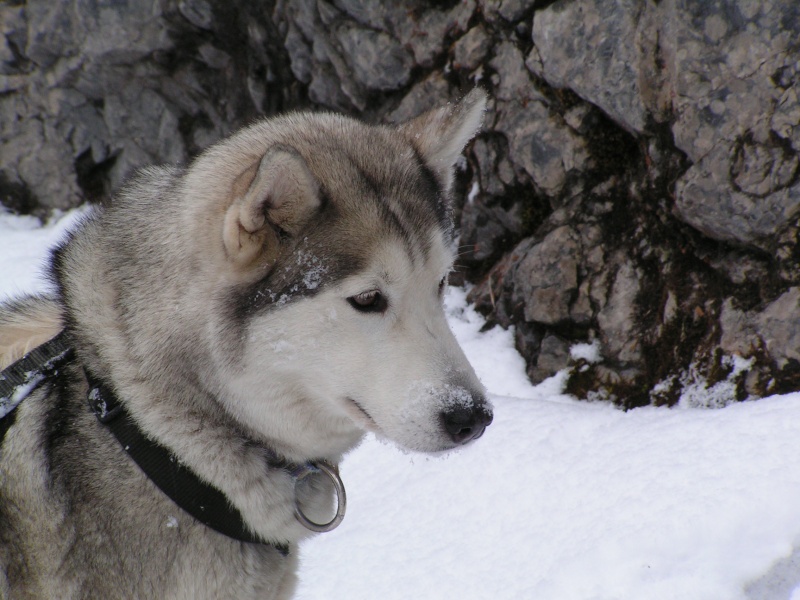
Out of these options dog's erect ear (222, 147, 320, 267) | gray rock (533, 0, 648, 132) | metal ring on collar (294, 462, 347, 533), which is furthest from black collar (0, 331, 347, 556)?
gray rock (533, 0, 648, 132)

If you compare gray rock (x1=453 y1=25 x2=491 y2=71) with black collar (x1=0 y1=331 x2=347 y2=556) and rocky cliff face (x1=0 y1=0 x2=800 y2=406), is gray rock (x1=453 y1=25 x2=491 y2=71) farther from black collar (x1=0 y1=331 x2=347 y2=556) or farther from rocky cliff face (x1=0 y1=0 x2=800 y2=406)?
black collar (x1=0 y1=331 x2=347 y2=556)

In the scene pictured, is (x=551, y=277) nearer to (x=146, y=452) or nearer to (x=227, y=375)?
(x=227, y=375)

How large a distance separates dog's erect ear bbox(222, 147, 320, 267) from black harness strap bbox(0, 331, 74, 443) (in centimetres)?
62

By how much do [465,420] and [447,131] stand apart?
95 cm

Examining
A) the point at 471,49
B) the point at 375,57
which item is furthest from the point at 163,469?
the point at 375,57

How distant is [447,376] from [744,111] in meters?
2.27

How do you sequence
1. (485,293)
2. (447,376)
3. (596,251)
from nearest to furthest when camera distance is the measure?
(447,376) < (596,251) < (485,293)

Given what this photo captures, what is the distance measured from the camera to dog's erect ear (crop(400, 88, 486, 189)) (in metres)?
2.23

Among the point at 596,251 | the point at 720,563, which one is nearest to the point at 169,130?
the point at 596,251

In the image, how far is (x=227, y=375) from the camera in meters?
1.87

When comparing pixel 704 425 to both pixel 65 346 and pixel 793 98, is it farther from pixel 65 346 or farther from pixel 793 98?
pixel 65 346

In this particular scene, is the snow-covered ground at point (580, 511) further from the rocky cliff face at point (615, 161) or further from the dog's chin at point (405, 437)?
the dog's chin at point (405, 437)

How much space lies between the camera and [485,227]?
15.3 ft

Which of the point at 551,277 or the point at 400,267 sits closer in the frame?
the point at 400,267
